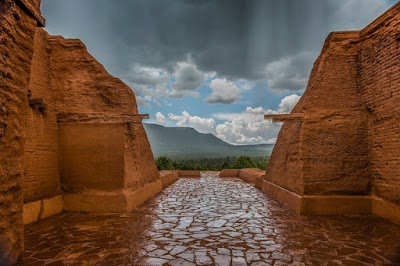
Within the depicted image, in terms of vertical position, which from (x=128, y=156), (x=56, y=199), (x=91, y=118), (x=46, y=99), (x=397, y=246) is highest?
(x=46, y=99)

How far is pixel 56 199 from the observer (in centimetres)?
713

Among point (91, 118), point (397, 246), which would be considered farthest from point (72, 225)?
point (397, 246)

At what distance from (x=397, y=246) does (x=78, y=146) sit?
7.59 m

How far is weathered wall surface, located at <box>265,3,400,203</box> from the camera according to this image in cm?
658

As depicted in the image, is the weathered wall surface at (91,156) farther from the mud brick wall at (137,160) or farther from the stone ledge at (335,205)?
the stone ledge at (335,205)

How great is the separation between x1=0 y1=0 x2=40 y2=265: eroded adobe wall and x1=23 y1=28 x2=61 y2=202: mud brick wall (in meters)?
3.25

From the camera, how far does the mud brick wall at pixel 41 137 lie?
252 inches

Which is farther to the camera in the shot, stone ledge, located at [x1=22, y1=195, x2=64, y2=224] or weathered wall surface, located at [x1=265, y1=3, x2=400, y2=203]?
weathered wall surface, located at [x1=265, y1=3, x2=400, y2=203]

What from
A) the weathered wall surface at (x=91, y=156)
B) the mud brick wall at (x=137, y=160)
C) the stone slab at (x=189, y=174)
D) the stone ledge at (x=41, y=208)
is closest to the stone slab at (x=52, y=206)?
the stone ledge at (x=41, y=208)

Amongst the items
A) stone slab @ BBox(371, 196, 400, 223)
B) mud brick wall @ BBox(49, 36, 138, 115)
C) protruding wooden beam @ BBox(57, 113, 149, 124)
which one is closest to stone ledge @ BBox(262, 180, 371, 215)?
stone slab @ BBox(371, 196, 400, 223)

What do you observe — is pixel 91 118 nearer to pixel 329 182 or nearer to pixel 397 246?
pixel 329 182

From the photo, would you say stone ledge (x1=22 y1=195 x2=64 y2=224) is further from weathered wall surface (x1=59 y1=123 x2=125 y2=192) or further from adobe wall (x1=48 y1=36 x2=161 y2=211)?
weathered wall surface (x1=59 y1=123 x2=125 y2=192)

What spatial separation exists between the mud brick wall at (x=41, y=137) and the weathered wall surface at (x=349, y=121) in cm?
674

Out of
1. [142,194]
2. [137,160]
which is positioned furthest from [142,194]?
[137,160]
